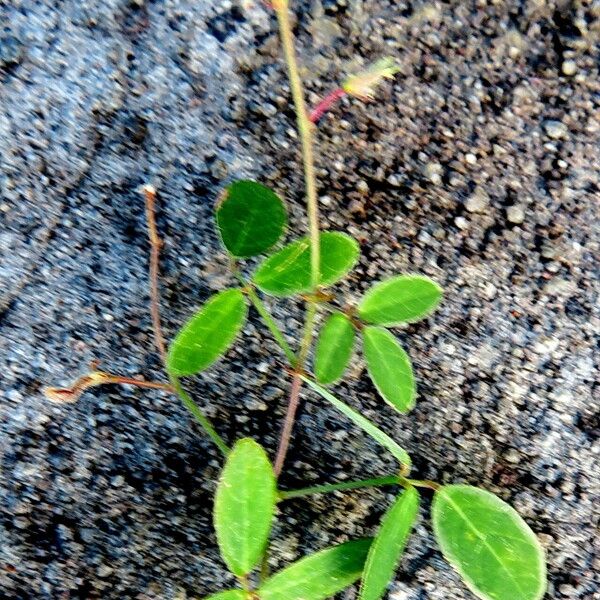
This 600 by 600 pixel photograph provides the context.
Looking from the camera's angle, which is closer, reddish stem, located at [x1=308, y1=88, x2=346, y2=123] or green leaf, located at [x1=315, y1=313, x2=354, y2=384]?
reddish stem, located at [x1=308, y1=88, x2=346, y2=123]

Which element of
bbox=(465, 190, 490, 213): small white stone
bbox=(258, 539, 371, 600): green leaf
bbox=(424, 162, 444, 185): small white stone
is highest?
bbox=(424, 162, 444, 185): small white stone

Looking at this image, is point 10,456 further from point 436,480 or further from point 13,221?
point 436,480

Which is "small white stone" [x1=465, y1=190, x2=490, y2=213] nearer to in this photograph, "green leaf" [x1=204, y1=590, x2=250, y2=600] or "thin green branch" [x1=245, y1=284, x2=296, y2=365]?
"thin green branch" [x1=245, y1=284, x2=296, y2=365]

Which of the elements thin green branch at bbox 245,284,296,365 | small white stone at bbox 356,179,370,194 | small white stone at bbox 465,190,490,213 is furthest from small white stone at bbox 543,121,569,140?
thin green branch at bbox 245,284,296,365

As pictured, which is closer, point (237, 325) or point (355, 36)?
point (237, 325)

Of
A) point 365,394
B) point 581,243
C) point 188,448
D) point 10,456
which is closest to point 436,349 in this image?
point 365,394

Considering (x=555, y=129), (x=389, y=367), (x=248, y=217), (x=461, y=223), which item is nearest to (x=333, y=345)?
(x=389, y=367)

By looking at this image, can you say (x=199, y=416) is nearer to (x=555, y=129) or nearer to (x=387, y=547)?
(x=387, y=547)
